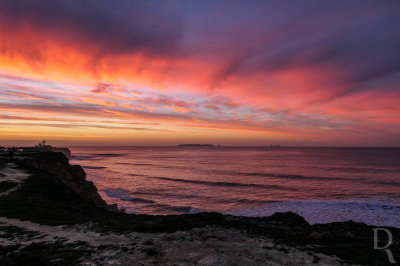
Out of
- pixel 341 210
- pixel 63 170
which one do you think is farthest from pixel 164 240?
pixel 63 170

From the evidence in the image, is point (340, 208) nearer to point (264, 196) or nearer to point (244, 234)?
point (264, 196)

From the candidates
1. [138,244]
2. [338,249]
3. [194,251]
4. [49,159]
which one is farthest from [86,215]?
[49,159]

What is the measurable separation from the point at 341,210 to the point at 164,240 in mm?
28060

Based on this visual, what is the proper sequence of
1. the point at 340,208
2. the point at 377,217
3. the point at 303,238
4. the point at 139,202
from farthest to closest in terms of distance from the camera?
the point at 139,202 < the point at 340,208 < the point at 377,217 < the point at 303,238

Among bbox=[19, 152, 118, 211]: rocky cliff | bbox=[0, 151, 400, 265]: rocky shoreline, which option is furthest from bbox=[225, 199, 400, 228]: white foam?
bbox=[19, 152, 118, 211]: rocky cliff

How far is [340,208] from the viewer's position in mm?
30469

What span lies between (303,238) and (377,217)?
69.9ft

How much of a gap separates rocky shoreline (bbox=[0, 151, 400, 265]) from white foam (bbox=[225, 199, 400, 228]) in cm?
1343

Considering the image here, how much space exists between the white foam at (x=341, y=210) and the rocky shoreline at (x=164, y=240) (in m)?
13.4

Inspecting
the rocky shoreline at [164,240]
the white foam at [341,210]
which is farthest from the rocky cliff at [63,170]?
the white foam at [341,210]

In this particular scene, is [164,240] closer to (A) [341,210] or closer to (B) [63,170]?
(A) [341,210]

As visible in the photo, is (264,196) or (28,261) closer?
(28,261)

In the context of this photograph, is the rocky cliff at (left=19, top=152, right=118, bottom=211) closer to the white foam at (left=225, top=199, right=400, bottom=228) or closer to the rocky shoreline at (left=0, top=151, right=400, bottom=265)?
the rocky shoreline at (left=0, top=151, right=400, bottom=265)

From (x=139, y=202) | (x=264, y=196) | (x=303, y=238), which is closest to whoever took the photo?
(x=303, y=238)
